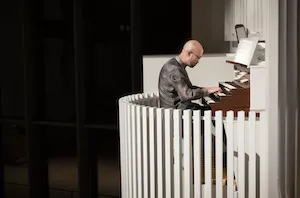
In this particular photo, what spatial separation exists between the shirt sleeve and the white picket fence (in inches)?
13.4

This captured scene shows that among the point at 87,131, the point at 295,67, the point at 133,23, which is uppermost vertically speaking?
the point at 133,23

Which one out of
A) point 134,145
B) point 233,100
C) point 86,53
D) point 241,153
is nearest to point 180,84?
point 233,100

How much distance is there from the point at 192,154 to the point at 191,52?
834 mm

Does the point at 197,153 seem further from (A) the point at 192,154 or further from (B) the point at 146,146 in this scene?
(B) the point at 146,146

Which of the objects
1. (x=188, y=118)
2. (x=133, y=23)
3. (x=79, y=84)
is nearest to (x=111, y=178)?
(x=79, y=84)

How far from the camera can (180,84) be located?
395 cm

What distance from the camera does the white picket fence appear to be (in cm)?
340

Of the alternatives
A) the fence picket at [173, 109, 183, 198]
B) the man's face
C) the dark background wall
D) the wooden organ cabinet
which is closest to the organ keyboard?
the wooden organ cabinet

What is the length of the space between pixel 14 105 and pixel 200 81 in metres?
2.64

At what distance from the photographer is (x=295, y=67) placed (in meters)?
3.23

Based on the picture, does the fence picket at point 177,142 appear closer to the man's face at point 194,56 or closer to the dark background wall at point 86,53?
the man's face at point 194,56

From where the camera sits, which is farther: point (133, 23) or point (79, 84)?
point (79, 84)

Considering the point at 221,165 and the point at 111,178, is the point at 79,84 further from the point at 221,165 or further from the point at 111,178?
the point at 221,165

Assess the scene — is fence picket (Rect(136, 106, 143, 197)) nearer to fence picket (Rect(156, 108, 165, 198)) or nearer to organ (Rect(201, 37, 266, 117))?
fence picket (Rect(156, 108, 165, 198))
